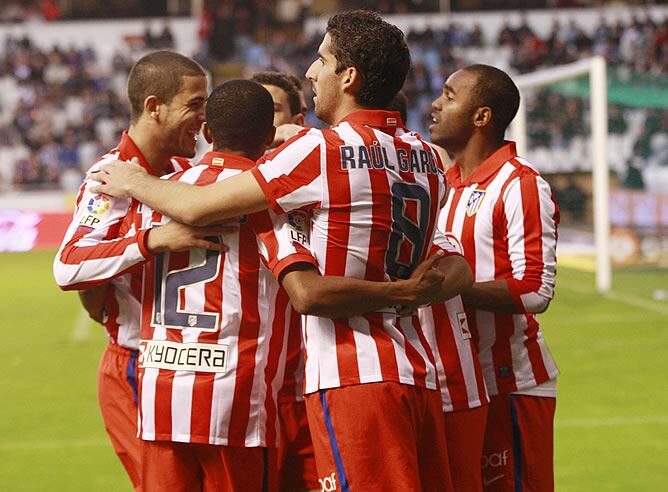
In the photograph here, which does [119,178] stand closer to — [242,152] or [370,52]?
[242,152]

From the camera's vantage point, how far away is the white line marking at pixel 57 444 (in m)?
6.92

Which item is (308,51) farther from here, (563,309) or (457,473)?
(457,473)

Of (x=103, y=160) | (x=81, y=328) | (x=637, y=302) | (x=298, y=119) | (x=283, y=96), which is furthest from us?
(x=637, y=302)

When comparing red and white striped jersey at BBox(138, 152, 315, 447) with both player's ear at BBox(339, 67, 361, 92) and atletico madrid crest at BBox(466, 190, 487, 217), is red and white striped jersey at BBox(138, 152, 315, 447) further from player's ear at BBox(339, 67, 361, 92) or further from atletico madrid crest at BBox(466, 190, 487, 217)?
atletico madrid crest at BBox(466, 190, 487, 217)

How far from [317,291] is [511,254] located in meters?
1.08

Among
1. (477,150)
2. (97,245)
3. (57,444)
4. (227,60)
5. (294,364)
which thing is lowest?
(57,444)

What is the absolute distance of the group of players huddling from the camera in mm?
2803

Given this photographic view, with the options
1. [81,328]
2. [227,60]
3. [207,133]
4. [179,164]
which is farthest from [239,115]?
[227,60]

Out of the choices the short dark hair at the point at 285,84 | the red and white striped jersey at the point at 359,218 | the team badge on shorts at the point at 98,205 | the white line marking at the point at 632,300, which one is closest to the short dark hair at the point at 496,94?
the short dark hair at the point at 285,84

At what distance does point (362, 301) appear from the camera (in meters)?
2.79

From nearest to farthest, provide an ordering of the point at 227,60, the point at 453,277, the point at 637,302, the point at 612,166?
the point at 453,277, the point at 637,302, the point at 612,166, the point at 227,60

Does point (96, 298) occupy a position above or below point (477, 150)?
below

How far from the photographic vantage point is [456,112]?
12.6ft

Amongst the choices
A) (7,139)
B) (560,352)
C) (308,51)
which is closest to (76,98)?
(7,139)
